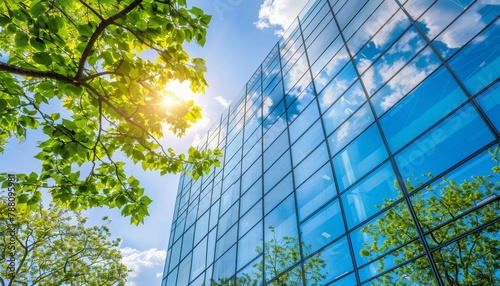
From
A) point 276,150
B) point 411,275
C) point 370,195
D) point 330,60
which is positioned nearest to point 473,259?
point 411,275

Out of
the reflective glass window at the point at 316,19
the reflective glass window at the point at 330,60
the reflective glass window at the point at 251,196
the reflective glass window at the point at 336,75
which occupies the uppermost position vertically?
the reflective glass window at the point at 316,19

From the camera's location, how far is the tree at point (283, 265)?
31.0ft

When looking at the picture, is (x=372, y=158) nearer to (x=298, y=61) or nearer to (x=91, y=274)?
(x=298, y=61)

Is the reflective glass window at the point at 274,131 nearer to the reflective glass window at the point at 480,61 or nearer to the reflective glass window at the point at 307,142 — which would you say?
the reflective glass window at the point at 307,142

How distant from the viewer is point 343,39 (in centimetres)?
1352

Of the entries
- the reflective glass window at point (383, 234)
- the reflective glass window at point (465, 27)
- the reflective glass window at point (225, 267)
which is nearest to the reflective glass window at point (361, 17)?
the reflective glass window at point (465, 27)

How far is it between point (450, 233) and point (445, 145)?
2097mm

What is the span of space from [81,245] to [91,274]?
1834mm

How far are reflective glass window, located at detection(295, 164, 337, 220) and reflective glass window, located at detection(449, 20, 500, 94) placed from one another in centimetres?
467

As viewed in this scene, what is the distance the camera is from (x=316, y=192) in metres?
10.8

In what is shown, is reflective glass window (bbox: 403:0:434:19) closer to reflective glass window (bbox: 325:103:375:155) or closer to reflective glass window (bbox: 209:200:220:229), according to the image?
reflective glass window (bbox: 325:103:375:155)

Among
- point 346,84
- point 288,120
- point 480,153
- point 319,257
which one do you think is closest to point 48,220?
point 288,120

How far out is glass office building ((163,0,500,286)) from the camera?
22.2ft

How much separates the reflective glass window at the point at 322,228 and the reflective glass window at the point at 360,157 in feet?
2.77
